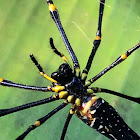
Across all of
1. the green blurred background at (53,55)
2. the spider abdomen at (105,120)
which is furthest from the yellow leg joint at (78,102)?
the green blurred background at (53,55)

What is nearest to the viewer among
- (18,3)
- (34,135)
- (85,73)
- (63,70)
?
(63,70)

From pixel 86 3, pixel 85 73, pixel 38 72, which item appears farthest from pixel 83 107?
pixel 86 3

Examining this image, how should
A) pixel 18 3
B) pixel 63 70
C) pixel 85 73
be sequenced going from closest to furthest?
pixel 63 70, pixel 85 73, pixel 18 3

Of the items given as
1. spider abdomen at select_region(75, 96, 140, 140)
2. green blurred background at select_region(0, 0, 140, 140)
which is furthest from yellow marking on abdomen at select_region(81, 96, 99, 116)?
green blurred background at select_region(0, 0, 140, 140)

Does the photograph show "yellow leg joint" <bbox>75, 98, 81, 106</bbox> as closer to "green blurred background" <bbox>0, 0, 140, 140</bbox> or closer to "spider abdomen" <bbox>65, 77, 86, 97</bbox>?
"spider abdomen" <bbox>65, 77, 86, 97</bbox>

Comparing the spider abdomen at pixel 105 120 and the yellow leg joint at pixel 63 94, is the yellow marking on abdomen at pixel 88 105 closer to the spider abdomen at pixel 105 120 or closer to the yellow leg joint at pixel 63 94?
the spider abdomen at pixel 105 120

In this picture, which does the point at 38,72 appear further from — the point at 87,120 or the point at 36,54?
the point at 87,120
